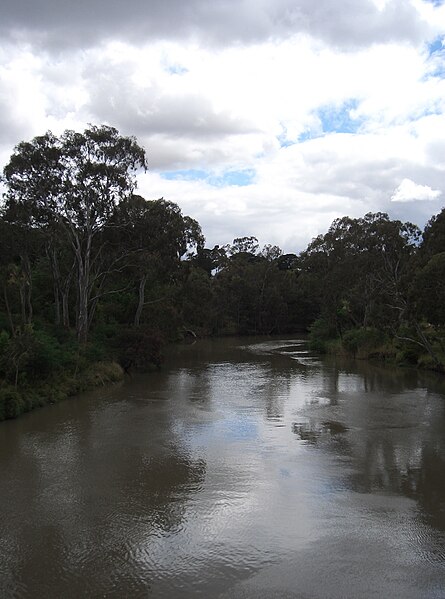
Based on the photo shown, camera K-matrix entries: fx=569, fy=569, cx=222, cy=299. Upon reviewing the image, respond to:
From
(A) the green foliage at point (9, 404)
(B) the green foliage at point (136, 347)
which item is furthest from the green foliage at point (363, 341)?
(A) the green foliage at point (9, 404)

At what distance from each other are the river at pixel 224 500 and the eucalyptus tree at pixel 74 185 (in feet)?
35.6

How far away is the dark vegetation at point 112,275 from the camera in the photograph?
988 inches

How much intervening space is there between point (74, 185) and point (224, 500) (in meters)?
21.6

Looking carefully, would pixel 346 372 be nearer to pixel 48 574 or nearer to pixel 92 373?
pixel 92 373

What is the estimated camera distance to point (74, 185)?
1128 inches

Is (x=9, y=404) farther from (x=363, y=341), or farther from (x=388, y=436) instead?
(x=363, y=341)

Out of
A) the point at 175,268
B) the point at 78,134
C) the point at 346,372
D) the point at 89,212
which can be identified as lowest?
the point at 346,372

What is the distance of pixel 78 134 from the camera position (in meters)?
28.0

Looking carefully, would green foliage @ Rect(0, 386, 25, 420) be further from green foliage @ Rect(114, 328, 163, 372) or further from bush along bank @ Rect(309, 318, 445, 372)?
bush along bank @ Rect(309, 318, 445, 372)

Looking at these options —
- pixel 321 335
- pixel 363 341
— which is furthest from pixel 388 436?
pixel 321 335

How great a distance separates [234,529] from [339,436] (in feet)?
26.1

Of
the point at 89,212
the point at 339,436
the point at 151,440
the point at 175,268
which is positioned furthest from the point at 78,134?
the point at 339,436

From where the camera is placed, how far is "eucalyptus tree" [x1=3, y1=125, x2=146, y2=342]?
Result: 2766cm

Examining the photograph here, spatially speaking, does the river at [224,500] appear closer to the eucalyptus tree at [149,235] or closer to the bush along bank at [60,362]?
the bush along bank at [60,362]
